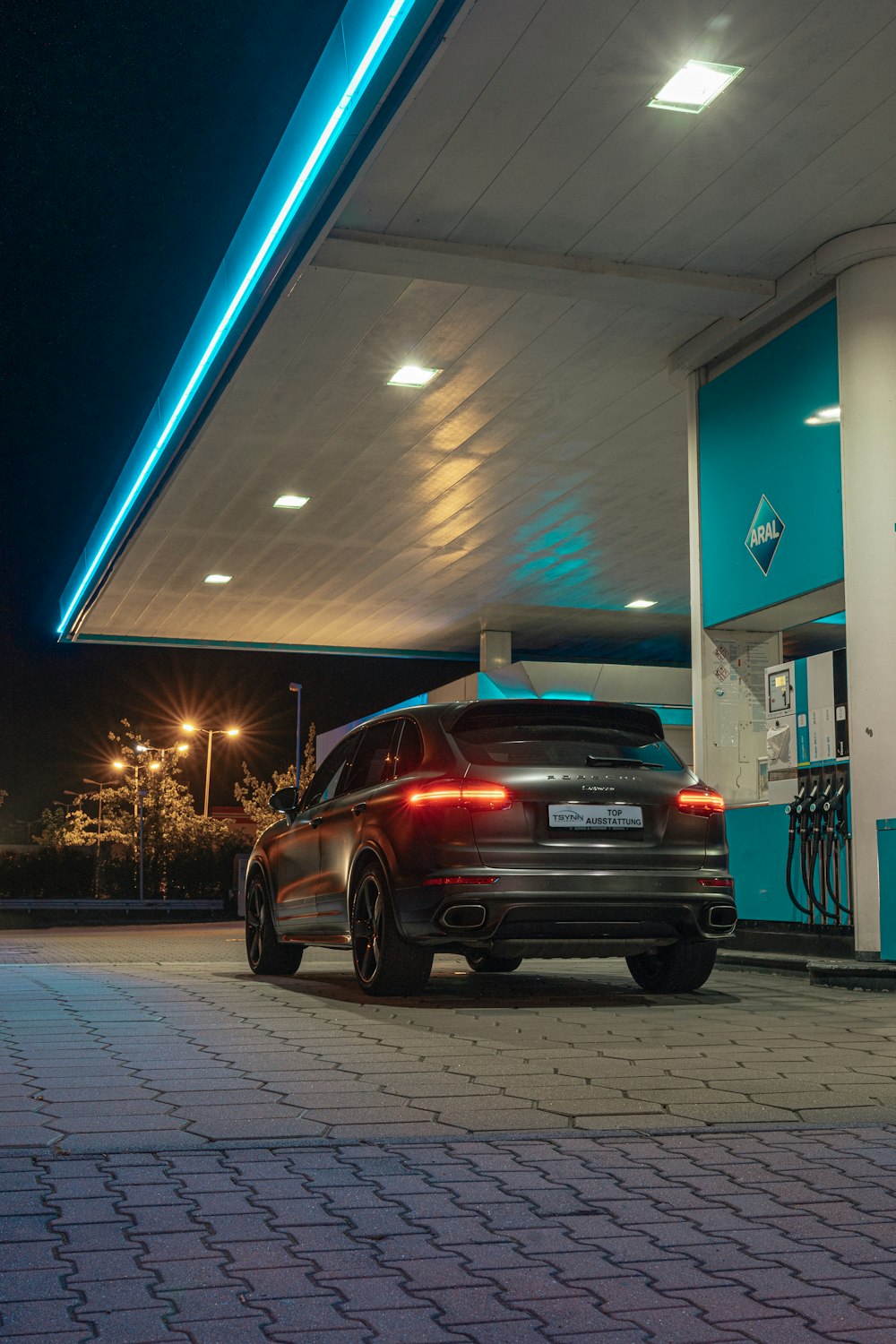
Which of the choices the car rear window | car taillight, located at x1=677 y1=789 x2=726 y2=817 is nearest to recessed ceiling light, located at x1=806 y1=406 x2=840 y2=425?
the car rear window

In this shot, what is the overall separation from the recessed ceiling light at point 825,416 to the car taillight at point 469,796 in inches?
192

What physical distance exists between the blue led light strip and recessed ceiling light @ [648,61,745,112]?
5.68 feet

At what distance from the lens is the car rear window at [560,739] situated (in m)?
8.12

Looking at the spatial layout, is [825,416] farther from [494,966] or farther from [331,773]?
[494,966]

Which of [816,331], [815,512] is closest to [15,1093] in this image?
[815,512]

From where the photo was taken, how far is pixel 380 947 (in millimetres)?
8289

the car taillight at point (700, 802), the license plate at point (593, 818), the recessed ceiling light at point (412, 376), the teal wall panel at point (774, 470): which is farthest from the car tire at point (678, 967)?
the recessed ceiling light at point (412, 376)

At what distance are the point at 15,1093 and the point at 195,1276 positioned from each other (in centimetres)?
247

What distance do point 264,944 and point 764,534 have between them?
16.7 feet

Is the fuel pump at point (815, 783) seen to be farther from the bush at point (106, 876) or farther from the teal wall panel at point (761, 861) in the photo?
the bush at point (106, 876)

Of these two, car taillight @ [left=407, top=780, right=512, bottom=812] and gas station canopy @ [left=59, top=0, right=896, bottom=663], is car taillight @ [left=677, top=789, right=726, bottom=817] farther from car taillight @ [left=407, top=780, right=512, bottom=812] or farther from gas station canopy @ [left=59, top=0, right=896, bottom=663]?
gas station canopy @ [left=59, top=0, right=896, bottom=663]

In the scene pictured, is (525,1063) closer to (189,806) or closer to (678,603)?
(678,603)

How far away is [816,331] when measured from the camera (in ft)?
38.5

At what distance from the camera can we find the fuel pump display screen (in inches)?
468
